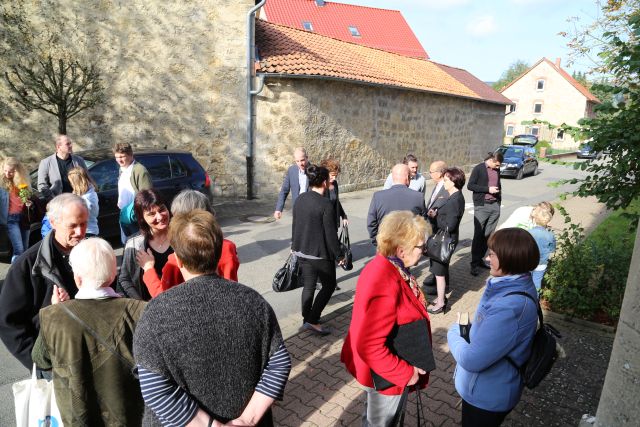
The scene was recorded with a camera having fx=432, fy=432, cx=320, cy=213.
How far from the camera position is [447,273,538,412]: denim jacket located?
2.16 metres

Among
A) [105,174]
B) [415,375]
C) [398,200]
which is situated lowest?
[415,375]

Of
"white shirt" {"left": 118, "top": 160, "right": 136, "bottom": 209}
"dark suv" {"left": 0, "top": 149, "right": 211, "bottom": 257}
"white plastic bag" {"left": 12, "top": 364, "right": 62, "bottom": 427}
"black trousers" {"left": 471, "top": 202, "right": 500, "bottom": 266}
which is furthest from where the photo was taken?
"dark suv" {"left": 0, "top": 149, "right": 211, "bottom": 257}

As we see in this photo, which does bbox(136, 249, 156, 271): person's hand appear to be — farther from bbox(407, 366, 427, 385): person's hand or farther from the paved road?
bbox(407, 366, 427, 385): person's hand

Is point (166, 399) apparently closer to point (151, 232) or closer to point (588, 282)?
point (151, 232)

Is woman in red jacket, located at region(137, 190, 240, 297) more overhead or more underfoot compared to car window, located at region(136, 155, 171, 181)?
more underfoot

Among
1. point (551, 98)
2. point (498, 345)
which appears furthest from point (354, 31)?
point (498, 345)

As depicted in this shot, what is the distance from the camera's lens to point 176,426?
1623mm

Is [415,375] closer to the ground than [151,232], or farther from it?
closer to the ground

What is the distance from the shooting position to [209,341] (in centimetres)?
160

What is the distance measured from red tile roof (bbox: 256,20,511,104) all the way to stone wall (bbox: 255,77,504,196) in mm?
345

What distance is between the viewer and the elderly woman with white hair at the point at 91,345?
6.31 ft

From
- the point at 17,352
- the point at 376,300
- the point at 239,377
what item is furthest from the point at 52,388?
the point at 376,300

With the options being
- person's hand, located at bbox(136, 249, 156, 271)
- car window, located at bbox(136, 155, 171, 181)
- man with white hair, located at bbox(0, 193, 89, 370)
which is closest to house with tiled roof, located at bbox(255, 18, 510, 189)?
car window, located at bbox(136, 155, 171, 181)

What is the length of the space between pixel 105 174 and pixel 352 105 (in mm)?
8908
